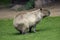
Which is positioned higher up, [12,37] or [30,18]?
[30,18]

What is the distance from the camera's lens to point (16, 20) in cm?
646

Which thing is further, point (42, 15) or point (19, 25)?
point (42, 15)

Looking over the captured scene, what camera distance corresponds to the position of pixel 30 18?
6.73 meters

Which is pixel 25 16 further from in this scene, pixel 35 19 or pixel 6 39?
pixel 6 39

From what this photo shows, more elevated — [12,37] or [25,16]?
[25,16]

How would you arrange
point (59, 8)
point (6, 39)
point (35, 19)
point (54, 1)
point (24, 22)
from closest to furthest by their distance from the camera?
point (6, 39) → point (24, 22) → point (35, 19) → point (59, 8) → point (54, 1)

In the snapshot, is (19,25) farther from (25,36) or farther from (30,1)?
(30,1)

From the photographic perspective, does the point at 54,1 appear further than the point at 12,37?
Yes

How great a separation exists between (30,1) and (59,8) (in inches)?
72.9

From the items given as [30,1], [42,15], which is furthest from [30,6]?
[42,15]

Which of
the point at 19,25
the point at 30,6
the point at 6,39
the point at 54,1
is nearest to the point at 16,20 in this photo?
the point at 19,25

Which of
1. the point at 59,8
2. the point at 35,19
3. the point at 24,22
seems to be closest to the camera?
the point at 24,22

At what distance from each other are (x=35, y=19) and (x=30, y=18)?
247mm

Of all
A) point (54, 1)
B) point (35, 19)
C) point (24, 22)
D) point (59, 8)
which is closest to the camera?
point (24, 22)
